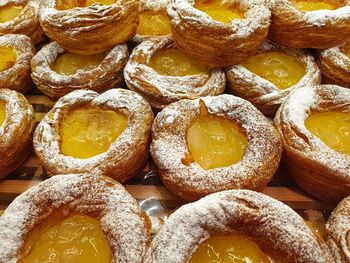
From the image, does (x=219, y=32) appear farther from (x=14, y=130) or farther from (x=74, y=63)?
(x=14, y=130)

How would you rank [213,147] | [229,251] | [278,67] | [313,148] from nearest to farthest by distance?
[229,251] → [313,148] → [213,147] → [278,67]

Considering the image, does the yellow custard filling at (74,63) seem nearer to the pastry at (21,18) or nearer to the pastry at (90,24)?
the pastry at (90,24)

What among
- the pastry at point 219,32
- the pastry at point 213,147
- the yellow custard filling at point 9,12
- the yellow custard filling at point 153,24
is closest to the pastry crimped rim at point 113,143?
the pastry at point 213,147

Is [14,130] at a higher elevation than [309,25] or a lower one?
lower

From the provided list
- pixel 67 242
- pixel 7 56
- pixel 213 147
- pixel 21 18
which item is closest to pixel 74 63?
pixel 7 56

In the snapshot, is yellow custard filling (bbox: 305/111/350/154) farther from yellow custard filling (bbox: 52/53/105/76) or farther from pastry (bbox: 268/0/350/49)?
yellow custard filling (bbox: 52/53/105/76)

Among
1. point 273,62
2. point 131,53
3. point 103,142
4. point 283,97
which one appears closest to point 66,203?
point 103,142

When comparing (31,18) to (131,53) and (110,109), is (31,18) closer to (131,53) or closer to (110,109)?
(131,53)
